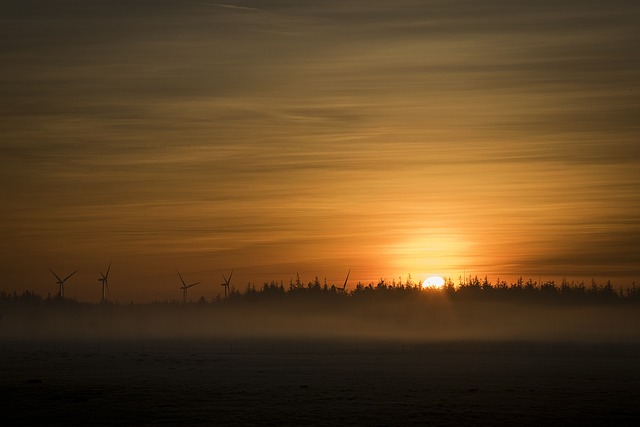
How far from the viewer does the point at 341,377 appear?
133500 millimetres

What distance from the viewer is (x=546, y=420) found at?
277 feet

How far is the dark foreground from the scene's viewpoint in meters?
84.9

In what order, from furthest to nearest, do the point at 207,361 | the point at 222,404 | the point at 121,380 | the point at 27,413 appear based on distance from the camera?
the point at 207,361 < the point at 121,380 < the point at 222,404 < the point at 27,413

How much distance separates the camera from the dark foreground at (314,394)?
84.9 metres

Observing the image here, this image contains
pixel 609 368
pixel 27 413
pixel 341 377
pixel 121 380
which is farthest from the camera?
pixel 609 368

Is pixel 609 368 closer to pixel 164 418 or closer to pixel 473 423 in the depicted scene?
pixel 473 423

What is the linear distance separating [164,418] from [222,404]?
1134cm

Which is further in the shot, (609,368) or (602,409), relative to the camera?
(609,368)

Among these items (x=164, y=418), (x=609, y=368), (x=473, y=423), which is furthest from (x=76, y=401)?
(x=609, y=368)

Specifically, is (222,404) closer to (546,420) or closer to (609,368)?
(546,420)

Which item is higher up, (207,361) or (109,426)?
(207,361)

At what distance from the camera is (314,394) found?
106m

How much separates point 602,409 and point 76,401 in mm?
53590

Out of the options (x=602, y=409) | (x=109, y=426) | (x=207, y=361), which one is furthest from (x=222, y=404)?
(x=207, y=361)
